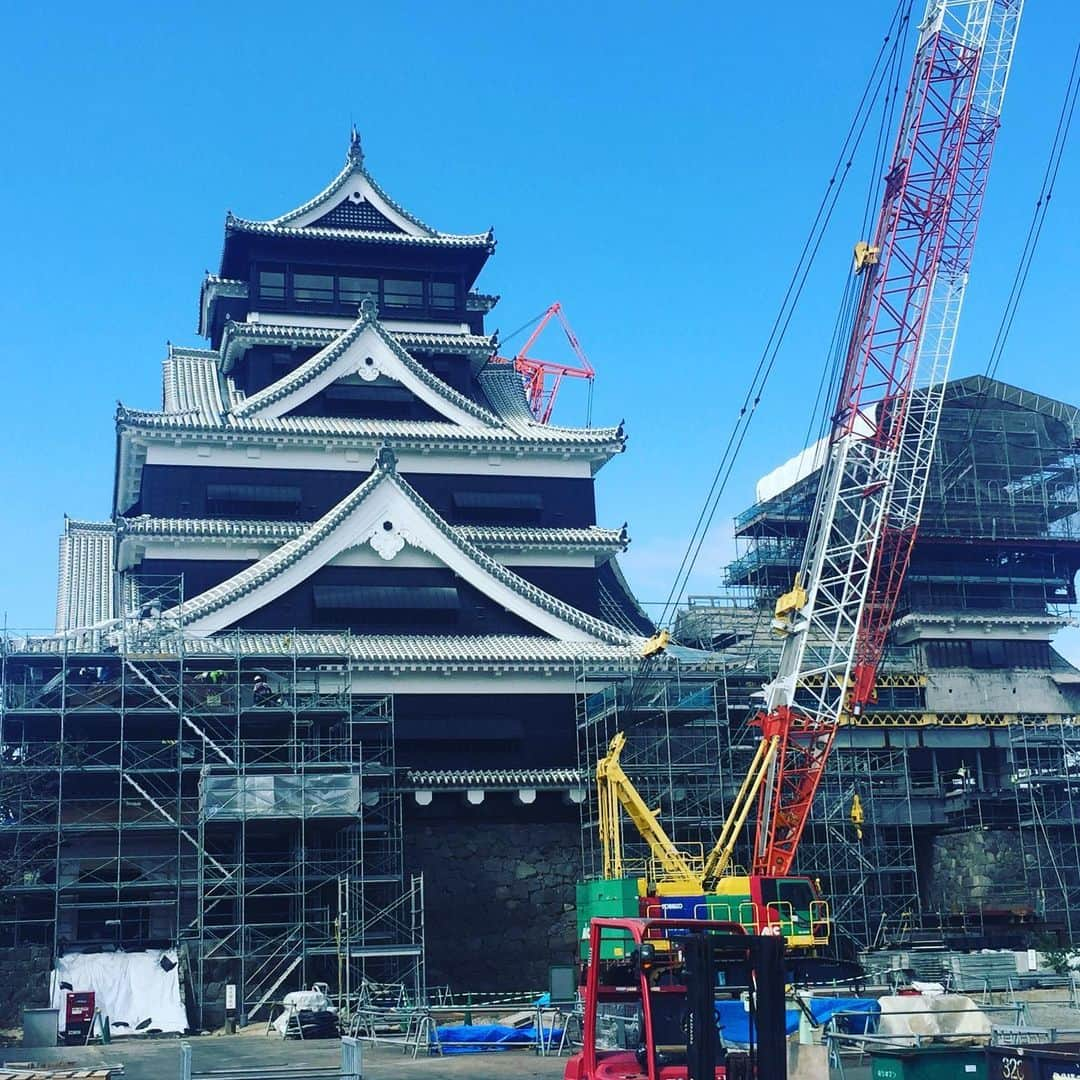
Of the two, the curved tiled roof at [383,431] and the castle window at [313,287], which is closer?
the curved tiled roof at [383,431]

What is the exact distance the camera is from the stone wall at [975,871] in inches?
1957

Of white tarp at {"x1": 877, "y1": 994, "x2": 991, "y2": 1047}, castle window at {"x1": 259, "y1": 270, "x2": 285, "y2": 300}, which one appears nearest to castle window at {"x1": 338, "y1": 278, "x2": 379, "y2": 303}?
castle window at {"x1": 259, "y1": 270, "x2": 285, "y2": 300}

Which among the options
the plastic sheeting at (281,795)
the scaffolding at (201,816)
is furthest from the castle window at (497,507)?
the plastic sheeting at (281,795)

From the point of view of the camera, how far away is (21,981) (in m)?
35.5

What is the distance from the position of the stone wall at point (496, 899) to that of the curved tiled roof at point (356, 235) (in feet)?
69.4

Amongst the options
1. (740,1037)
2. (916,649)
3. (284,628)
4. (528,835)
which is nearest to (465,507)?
(284,628)

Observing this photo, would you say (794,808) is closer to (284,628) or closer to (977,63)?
Result: (284,628)

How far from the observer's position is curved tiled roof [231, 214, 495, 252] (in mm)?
50625

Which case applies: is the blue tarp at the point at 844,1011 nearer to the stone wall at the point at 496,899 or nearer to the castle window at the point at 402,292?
the stone wall at the point at 496,899

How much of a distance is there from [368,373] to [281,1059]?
2638 centimetres

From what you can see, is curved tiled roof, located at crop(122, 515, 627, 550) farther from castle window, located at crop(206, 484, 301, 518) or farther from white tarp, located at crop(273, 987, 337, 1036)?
white tarp, located at crop(273, 987, 337, 1036)

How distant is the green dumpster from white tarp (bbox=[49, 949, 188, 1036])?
22.0 m

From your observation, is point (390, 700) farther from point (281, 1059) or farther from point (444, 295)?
point (444, 295)

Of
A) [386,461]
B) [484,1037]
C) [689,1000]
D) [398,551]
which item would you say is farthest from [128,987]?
[689,1000]
